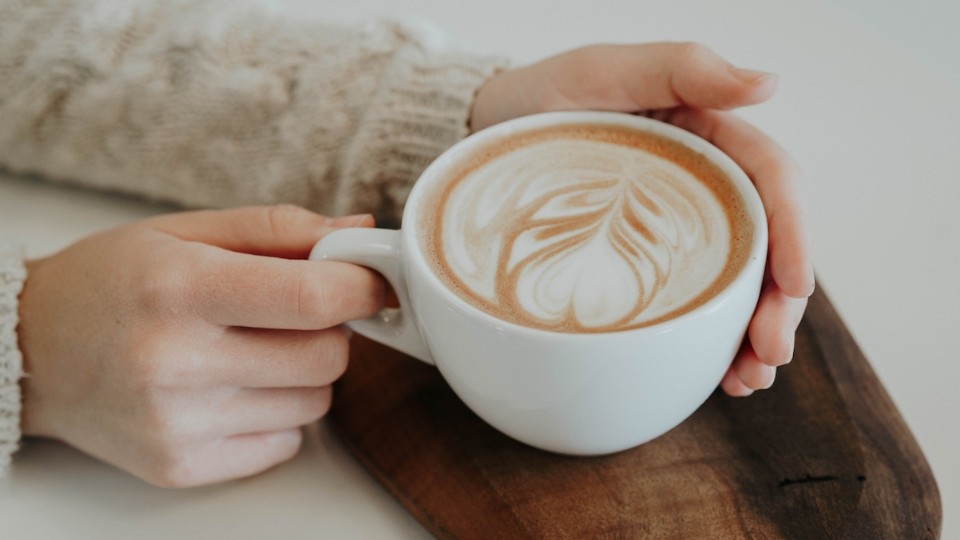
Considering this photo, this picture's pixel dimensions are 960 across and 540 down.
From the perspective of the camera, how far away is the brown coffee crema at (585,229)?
1.85 feet

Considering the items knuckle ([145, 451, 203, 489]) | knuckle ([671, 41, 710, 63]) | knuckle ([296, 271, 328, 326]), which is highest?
knuckle ([671, 41, 710, 63])

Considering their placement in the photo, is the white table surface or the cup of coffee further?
the white table surface

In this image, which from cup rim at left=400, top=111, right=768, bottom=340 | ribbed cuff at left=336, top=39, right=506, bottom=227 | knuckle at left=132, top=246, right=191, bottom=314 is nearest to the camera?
cup rim at left=400, top=111, right=768, bottom=340

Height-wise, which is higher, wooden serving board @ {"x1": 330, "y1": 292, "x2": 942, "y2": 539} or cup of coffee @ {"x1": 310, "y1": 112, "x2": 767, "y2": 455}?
cup of coffee @ {"x1": 310, "y1": 112, "x2": 767, "y2": 455}

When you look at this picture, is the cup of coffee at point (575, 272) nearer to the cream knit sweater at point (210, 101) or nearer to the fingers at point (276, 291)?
the fingers at point (276, 291)

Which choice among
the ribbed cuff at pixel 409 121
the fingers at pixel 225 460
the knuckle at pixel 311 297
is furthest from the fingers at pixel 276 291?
the ribbed cuff at pixel 409 121

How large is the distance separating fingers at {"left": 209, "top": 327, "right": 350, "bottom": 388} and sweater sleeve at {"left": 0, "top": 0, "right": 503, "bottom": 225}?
264 millimetres

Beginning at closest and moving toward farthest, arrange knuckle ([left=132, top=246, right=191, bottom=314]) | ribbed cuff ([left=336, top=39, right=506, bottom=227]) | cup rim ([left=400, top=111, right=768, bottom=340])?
cup rim ([left=400, top=111, right=768, bottom=340]), knuckle ([left=132, top=246, right=191, bottom=314]), ribbed cuff ([left=336, top=39, right=506, bottom=227])

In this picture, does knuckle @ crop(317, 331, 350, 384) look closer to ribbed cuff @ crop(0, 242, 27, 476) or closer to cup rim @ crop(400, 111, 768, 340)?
cup rim @ crop(400, 111, 768, 340)

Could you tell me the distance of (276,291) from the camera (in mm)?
603

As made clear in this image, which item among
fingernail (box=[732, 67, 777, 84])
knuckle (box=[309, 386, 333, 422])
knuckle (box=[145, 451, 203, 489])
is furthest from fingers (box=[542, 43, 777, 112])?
knuckle (box=[145, 451, 203, 489])

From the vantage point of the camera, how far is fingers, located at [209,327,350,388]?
0.64 meters

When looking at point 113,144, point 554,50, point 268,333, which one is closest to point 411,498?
point 268,333

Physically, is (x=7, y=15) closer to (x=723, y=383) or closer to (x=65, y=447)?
(x=65, y=447)
